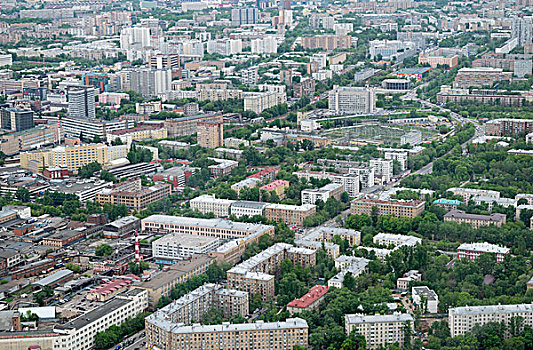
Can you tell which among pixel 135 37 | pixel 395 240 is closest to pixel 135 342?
pixel 395 240

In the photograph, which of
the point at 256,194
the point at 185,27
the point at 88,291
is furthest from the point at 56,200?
the point at 185,27

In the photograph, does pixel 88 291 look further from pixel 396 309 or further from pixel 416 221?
pixel 416 221

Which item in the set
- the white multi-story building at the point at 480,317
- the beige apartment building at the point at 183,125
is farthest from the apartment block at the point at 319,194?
the beige apartment building at the point at 183,125

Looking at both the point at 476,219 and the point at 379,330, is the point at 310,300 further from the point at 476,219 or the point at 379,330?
the point at 476,219

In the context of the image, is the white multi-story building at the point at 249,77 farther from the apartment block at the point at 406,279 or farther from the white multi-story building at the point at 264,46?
the apartment block at the point at 406,279

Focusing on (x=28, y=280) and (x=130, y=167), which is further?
(x=130, y=167)

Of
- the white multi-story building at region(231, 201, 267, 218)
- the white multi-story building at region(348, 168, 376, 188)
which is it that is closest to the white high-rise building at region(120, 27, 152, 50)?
the white multi-story building at region(348, 168, 376, 188)
